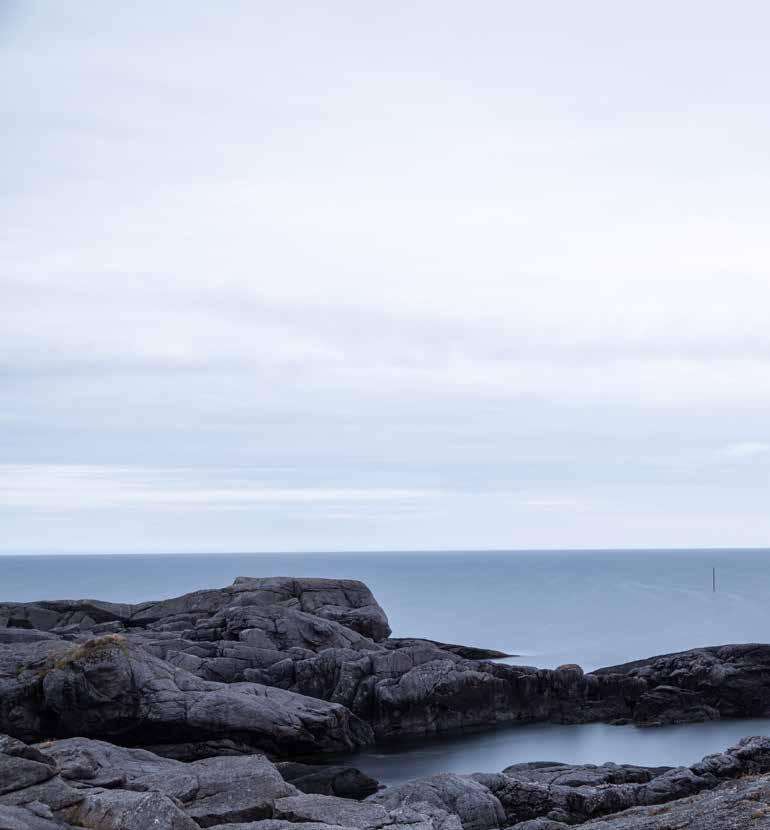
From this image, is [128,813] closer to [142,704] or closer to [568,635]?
[142,704]

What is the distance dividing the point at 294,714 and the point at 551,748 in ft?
45.3

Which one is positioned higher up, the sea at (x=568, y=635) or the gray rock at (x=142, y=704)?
the gray rock at (x=142, y=704)

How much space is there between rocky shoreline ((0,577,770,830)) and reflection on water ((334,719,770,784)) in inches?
56.2

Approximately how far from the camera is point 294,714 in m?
42.9

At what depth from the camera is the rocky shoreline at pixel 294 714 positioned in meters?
22.2

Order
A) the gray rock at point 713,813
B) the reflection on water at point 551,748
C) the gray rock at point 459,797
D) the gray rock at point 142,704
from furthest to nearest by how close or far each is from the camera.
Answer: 1. the reflection on water at point 551,748
2. the gray rock at point 142,704
3. the gray rock at point 459,797
4. the gray rock at point 713,813

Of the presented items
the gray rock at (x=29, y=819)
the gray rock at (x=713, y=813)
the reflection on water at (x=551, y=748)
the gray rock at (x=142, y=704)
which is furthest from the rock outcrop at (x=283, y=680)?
the gray rock at (x=29, y=819)

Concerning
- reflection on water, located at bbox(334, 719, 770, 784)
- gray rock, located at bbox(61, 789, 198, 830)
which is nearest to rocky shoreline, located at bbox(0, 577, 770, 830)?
gray rock, located at bbox(61, 789, 198, 830)

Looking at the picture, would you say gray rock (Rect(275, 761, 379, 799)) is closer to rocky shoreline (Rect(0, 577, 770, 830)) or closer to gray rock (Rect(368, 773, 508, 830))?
rocky shoreline (Rect(0, 577, 770, 830))

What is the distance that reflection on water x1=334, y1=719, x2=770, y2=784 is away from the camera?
44438mm

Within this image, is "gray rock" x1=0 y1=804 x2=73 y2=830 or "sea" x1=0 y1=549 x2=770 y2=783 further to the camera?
"sea" x1=0 y1=549 x2=770 y2=783

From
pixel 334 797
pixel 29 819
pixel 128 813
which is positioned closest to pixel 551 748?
pixel 334 797

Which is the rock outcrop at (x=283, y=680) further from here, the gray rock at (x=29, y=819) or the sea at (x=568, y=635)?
the gray rock at (x=29, y=819)

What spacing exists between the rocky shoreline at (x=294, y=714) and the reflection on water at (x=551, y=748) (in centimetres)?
143
